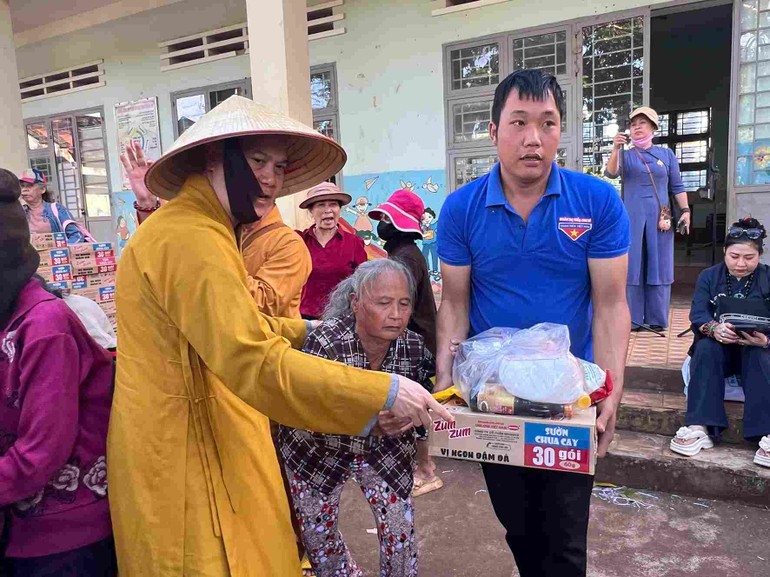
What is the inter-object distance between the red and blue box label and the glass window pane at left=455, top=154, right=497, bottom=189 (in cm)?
524

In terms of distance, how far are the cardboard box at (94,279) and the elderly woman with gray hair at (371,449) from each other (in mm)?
3460

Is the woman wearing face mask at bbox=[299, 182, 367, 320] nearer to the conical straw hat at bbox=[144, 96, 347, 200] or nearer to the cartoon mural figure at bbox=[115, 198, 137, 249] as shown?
the conical straw hat at bbox=[144, 96, 347, 200]

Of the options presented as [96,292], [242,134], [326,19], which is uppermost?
[326,19]

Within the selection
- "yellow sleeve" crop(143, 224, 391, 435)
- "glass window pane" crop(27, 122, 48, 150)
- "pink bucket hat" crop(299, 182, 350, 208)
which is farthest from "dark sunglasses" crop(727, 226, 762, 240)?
"glass window pane" crop(27, 122, 48, 150)

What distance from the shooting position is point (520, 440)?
4.74 ft

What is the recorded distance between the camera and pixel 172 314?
129 centimetres

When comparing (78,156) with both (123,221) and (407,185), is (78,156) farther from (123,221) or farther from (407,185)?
(407,185)

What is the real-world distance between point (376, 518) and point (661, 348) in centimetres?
333

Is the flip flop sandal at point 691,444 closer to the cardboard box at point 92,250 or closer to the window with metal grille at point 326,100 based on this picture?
the cardboard box at point 92,250

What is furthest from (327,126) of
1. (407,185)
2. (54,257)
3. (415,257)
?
(415,257)

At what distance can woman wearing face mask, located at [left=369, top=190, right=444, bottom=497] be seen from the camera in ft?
10.4

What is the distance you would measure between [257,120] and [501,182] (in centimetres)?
84

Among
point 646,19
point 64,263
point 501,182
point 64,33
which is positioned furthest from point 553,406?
point 64,33

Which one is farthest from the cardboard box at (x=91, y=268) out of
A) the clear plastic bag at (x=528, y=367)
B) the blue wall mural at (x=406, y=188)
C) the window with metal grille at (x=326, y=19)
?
the clear plastic bag at (x=528, y=367)
